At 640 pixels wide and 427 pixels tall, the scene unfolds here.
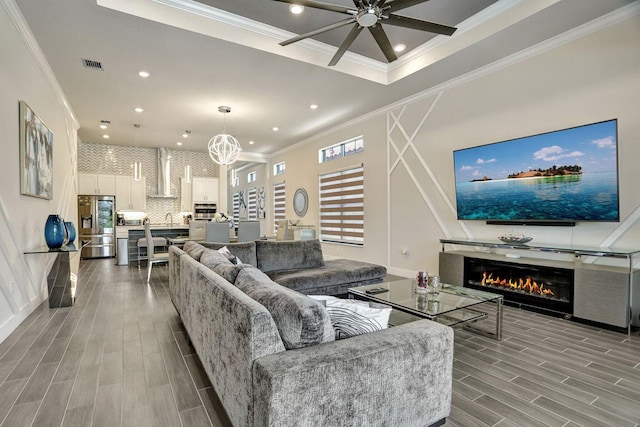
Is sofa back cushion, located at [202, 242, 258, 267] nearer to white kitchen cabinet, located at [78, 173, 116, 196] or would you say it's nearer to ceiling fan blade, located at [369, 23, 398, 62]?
ceiling fan blade, located at [369, 23, 398, 62]

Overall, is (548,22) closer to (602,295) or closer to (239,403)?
(602,295)

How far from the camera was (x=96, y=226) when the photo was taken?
819cm

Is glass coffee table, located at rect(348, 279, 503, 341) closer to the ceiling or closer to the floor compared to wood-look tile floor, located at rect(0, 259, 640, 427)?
closer to the ceiling

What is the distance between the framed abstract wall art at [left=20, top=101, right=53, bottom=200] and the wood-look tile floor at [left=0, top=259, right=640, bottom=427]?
1485 millimetres

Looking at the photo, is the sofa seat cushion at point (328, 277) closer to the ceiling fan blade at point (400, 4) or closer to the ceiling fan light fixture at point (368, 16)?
the ceiling fan light fixture at point (368, 16)

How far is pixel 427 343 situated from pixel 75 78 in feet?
18.6

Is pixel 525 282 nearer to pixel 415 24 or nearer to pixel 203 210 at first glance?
pixel 415 24

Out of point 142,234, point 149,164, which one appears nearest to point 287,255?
point 142,234

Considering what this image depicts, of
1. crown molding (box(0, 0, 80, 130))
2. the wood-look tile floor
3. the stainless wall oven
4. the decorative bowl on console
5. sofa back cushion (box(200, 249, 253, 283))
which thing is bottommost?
the wood-look tile floor

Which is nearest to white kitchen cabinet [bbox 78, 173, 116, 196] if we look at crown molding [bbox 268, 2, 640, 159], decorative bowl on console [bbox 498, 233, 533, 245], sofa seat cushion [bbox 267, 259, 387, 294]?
sofa seat cushion [bbox 267, 259, 387, 294]

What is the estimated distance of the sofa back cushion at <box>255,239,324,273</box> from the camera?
3910 mm

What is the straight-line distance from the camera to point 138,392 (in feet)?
6.61

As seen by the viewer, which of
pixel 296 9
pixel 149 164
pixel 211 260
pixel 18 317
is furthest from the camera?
pixel 149 164

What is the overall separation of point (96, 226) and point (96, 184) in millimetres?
1159
